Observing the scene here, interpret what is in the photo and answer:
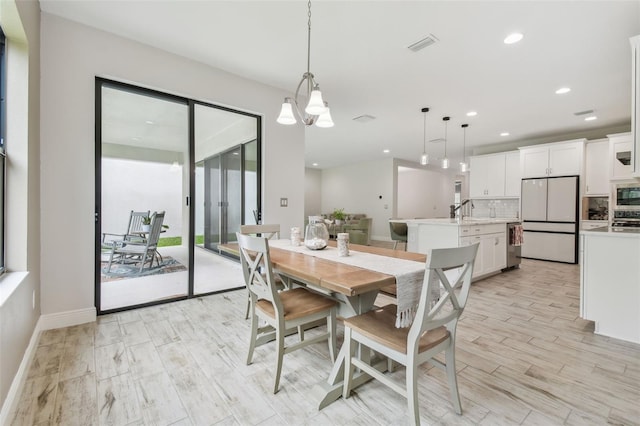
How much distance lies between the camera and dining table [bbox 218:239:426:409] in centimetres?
133

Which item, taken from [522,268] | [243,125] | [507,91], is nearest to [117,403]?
[243,125]

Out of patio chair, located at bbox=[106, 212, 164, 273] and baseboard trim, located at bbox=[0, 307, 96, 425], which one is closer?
baseboard trim, located at bbox=[0, 307, 96, 425]

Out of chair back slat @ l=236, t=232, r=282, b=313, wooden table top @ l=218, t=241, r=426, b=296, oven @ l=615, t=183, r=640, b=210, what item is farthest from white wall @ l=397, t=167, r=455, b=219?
chair back slat @ l=236, t=232, r=282, b=313

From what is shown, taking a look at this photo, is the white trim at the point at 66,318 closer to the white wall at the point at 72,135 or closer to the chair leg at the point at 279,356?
the white wall at the point at 72,135

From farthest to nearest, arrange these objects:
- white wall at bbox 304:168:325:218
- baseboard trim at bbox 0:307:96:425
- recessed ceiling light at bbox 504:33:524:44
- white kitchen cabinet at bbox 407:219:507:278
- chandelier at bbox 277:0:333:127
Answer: white wall at bbox 304:168:325:218 < white kitchen cabinet at bbox 407:219:507:278 < recessed ceiling light at bbox 504:33:524:44 < chandelier at bbox 277:0:333:127 < baseboard trim at bbox 0:307:96:425

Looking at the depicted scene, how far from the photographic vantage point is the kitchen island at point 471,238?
3754mm

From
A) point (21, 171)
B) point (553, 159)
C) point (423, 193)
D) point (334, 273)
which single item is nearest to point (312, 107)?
point (334, 273)

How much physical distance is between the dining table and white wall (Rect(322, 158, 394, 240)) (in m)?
7.03

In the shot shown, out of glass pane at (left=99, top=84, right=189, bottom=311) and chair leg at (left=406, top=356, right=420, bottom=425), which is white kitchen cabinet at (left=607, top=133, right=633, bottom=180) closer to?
chair leg at (left=406, top=356, right=420, bottom=425)

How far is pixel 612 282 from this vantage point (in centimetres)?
234

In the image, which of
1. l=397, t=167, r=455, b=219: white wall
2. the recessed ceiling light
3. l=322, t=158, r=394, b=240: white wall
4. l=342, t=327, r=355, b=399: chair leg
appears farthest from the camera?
l=397, t=167, r=455, b=219: white wall

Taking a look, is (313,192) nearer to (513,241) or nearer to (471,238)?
(513,241)

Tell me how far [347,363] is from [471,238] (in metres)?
3.09

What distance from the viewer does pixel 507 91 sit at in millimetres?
3730
